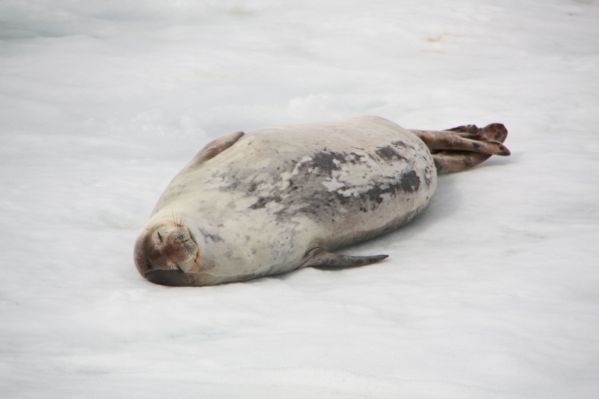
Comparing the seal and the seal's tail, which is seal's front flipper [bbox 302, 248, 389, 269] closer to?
the seal

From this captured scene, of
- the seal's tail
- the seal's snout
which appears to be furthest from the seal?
the seal's tail

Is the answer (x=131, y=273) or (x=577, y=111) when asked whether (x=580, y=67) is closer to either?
(x=577, y=111)

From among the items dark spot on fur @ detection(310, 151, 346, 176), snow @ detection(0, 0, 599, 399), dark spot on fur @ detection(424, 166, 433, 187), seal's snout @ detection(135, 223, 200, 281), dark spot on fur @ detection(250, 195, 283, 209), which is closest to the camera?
snow @ detection(0, 0, 599, 399)

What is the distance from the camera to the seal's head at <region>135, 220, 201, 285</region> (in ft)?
10.5

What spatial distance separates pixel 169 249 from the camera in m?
3.21

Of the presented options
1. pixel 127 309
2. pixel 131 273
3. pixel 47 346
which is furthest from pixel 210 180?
pixel 47 346

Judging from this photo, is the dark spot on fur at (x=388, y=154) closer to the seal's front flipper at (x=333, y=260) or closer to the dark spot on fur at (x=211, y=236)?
the seal's front flipper at (x=333, y=260)

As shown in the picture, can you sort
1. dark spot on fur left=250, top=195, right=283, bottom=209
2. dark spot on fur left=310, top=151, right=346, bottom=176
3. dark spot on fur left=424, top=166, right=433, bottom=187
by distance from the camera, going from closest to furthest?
dark spot on fur left=250, top=195, right=283, bottom=209, dark spot on fur left=310, top=151, right=346, bottom=176, dark spot on fur left=424, top=166, right=433, bottom=187

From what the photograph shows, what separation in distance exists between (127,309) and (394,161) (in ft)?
4.65

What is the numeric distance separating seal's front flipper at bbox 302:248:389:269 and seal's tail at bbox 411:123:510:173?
1.14 meters

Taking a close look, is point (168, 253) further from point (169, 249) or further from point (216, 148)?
point (216, 148)

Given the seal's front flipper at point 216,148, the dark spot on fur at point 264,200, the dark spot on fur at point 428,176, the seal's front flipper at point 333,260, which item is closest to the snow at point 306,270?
the seal's front flipper at point 333,260

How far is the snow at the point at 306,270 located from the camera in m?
2.44

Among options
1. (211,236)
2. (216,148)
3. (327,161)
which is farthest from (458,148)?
(211,236)
